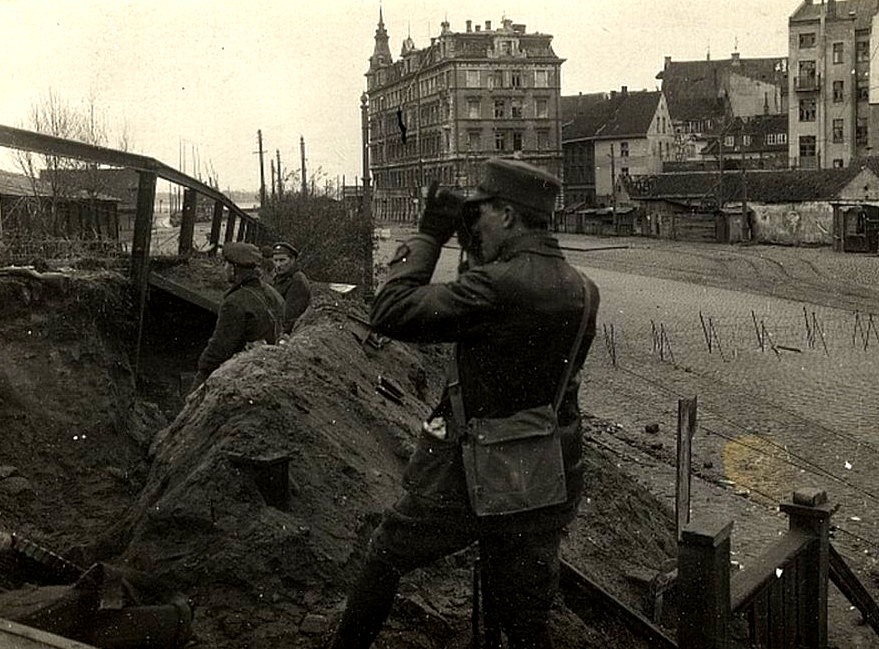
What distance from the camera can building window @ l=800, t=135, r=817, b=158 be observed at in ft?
220

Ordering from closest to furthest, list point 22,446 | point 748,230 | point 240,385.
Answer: point 240,385
point 22,446
point 748,230

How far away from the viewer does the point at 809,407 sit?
13.0 m

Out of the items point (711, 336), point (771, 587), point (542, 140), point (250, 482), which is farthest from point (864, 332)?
point (542, 140)

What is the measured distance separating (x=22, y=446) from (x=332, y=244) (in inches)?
619

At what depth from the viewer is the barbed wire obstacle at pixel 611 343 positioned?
1748 centimetres

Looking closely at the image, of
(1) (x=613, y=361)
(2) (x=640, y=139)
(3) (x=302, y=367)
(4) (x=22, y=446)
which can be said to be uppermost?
(2) (x=640, y=139)

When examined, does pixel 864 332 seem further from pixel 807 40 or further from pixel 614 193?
pixel 807 40

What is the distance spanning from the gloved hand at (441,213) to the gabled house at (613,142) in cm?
6672

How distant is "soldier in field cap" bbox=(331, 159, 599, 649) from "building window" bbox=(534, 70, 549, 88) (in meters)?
36.6

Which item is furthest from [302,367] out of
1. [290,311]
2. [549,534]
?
[290,311]

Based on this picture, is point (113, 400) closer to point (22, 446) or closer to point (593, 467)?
point (22, 446)

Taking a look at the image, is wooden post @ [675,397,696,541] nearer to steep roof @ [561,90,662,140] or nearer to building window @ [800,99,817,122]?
building window @ [800,99,817,122]

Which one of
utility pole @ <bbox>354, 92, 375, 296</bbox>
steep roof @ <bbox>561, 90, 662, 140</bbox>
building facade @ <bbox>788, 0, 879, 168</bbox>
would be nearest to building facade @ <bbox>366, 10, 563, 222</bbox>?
utility pole @ <bbox>354, 92, 375, 296</bbox>

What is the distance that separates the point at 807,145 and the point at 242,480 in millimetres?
68727
